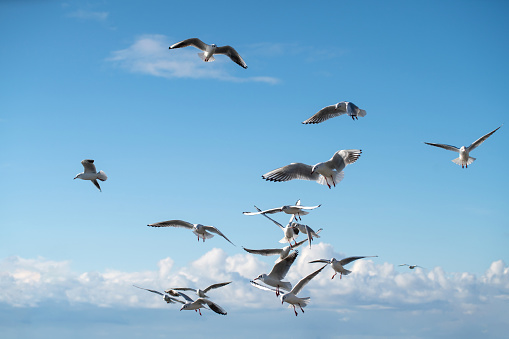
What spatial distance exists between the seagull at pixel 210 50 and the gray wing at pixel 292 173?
7.16m

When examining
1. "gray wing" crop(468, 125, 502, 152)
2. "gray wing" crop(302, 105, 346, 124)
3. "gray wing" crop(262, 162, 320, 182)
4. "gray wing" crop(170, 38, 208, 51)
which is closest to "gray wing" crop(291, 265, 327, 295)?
"gray wing" crop(262, 162, 320, 182)

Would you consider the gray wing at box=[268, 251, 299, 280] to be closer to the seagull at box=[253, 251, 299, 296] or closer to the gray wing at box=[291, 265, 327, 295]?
the seagull at box=[253, 251, 299, 296]

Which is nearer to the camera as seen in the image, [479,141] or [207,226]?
[207,226]

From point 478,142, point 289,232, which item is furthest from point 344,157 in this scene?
point 478,142

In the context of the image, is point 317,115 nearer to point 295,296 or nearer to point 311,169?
point 311,169

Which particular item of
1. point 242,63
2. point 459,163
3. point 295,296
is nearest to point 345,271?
point 295,296

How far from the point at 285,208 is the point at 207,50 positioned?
8429 mm

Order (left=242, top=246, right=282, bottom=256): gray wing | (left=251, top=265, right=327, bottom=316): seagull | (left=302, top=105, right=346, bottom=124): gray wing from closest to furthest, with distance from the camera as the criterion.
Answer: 1. (left=251, top=265, right=327, bottom=316): seagull
2. (left=242, top=246, right=282, bottom=256): gray wing
3. (left=302, top=105, right=346, bottom=124): gray wing

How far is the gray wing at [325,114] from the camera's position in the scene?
2469 centimetres

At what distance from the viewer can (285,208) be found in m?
23.1

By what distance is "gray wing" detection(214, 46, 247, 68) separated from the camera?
27828 mm

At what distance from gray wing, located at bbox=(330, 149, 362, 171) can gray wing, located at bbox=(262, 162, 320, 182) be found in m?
1.03

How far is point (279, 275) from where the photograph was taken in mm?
23359

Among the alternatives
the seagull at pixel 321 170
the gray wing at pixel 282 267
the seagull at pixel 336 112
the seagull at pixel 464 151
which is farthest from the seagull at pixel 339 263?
the seagull at pixel 464 151
